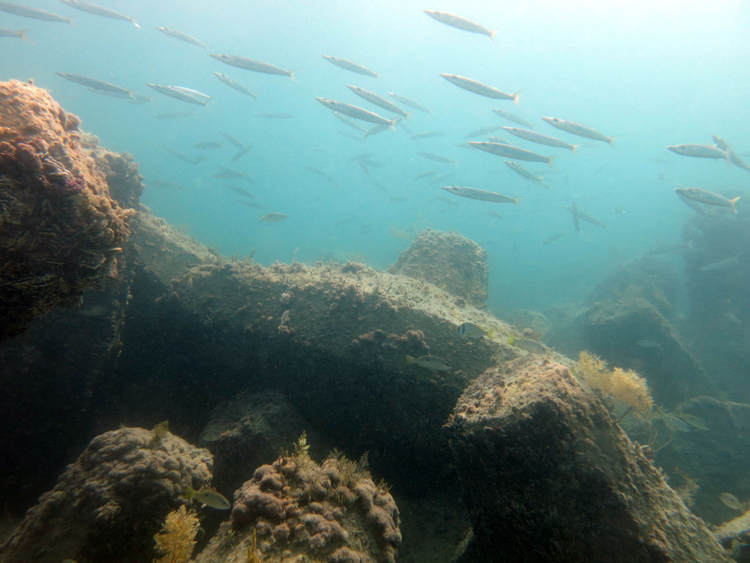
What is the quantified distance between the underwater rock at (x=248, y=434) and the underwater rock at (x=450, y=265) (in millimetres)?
5159

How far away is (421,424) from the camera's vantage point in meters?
4.12

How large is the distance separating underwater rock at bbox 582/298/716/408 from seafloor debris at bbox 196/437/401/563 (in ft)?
41.7

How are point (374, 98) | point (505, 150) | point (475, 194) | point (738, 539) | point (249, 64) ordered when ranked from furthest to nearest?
point (374, 98)
point (249, 64)
point (505, 150)
point (475, 194)
point (738, 539)

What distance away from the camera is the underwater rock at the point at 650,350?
1138 cm

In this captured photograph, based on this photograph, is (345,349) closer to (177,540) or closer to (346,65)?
(177,540)

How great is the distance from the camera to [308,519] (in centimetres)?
262

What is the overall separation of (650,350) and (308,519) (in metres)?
14.9

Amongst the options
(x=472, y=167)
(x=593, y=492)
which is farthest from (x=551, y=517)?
(x=472, y=167)

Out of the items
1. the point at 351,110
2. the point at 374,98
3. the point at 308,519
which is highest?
the point at 374,98

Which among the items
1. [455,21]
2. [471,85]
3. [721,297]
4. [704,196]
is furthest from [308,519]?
[721,297]

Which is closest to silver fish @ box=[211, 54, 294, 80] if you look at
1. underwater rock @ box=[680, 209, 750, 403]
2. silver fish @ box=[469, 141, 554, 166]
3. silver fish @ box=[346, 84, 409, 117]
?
silver fish @ box=[346, 84, 409, 117]

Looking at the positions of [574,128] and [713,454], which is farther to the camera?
[574,128]

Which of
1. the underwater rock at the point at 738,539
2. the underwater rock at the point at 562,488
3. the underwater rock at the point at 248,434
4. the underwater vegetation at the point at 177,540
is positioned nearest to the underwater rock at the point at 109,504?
the underwater vegetation at the point at 177,540

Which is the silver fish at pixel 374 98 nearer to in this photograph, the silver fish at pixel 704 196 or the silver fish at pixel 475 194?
the silver fish at pixel 475 194
